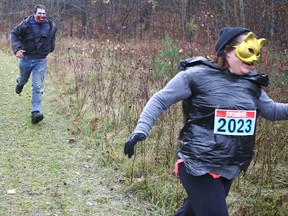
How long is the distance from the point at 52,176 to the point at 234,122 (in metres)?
2.83

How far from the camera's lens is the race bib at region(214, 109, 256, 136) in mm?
2551

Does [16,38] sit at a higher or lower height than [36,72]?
higher

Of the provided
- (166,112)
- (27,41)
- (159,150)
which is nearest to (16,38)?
(27,41)

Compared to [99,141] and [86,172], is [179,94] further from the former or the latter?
[99,141]

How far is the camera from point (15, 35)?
21.3 ft

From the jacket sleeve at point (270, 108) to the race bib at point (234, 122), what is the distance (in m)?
0.27

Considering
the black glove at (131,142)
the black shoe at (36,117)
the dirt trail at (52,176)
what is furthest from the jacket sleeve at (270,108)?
the black shoe at (36,117)

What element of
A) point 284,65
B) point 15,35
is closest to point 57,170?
point 15,35

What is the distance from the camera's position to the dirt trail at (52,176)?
13.3 feet

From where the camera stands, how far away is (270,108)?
9.62 ft

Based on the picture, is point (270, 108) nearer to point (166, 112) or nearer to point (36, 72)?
point (166, 112)

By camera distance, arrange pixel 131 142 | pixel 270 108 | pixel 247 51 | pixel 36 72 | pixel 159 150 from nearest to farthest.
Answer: pixel 131 142 < pixel 247 51 < pixel 270 108 < pixel 159 150 < pixel 36 72

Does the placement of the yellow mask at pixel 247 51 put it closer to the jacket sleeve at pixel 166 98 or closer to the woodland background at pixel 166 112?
the jacket sleeve at pixel 166 98

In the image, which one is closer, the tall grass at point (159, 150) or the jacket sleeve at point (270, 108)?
the jacket sleeve at point (270, 108)
